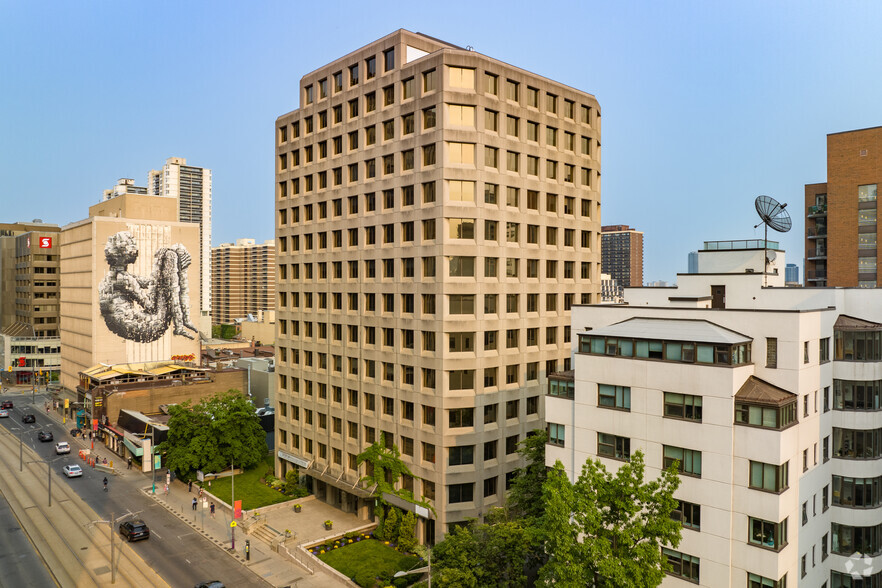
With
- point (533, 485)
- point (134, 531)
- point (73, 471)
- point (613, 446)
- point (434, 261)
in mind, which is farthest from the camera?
point (73, 471)

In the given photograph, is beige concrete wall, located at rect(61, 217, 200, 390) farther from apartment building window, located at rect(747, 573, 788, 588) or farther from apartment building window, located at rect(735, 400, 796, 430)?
apartment building window, located at rect(747, 573, 788, 588)

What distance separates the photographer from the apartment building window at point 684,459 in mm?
34500

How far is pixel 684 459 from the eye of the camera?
3503cm

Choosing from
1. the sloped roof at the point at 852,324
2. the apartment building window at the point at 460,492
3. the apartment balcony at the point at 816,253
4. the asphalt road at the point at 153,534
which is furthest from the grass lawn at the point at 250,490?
the apartment balcony at the point at 816,253

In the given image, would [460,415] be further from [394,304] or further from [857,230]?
[857,230]

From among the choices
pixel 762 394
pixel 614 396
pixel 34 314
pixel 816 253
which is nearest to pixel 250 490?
pixel 614 396

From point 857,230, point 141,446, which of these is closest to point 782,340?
point 857,230

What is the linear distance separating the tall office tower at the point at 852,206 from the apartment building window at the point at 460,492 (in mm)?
64251

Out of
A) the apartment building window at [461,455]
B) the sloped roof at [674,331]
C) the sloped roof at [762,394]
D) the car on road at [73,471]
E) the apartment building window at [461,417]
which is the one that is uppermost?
the sloped roof at [674,331]

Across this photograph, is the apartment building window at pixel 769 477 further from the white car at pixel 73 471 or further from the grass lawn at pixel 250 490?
the white car at pixel 73 471

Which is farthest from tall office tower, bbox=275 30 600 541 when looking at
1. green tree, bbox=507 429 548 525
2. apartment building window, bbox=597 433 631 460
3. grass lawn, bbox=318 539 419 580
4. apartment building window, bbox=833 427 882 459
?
apartment building window, bbox=833 427 882 459

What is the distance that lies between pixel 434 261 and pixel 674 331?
76.0 ft

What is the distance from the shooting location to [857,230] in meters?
81.6

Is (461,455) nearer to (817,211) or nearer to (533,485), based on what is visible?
(533,485)
